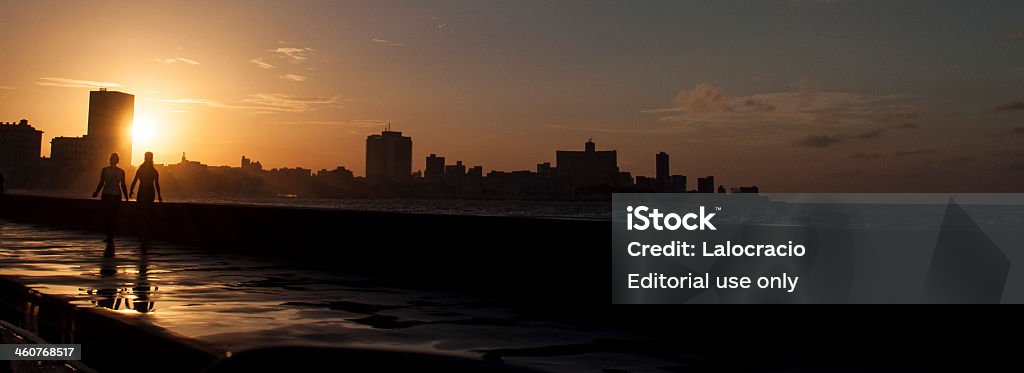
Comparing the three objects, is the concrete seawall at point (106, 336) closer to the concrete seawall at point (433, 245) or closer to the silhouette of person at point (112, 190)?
the concrete seawall at point (433, 245)

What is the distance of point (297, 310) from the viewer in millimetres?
8930

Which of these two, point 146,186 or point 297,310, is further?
point 146,186

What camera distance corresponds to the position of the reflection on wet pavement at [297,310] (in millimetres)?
6959

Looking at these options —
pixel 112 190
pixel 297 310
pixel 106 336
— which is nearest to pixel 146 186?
pixel 112 190

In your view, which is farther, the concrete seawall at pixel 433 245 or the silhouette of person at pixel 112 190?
the silhouette of person at pixel 112 190

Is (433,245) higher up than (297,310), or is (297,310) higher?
(433,245)

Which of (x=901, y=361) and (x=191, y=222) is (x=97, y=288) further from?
(x=191, y=222)

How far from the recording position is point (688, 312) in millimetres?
8414

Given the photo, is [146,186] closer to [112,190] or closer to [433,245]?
[112,190]

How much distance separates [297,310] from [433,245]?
409 cm

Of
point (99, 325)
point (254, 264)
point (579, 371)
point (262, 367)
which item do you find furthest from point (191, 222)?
point (262, 367)

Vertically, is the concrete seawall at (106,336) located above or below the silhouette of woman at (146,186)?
below

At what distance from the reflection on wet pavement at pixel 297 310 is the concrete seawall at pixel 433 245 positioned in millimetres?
916

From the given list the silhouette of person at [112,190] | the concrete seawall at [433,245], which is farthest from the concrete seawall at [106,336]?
the silhouette of person at [112,190]
